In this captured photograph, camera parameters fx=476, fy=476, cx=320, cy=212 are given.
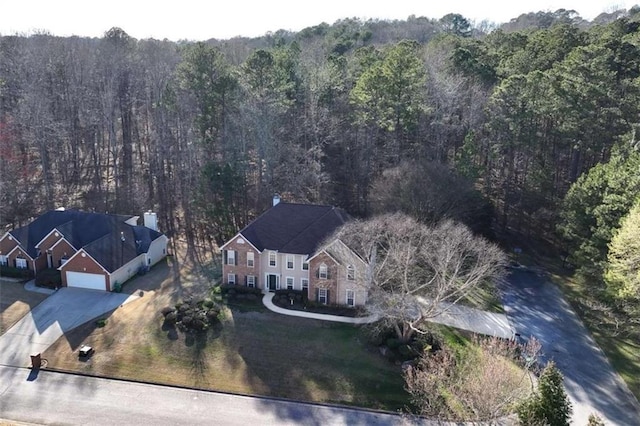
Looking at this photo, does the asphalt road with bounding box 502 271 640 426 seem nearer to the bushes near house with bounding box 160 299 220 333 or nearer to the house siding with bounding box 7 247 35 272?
the bushes near house with bounding box 160 299 220 333

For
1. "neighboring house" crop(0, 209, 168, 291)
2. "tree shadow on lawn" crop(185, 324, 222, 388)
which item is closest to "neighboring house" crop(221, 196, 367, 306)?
"tree shadow on lawn" crop(185, 324, 222, 388)

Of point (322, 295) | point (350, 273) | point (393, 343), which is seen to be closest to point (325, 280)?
point (322, 295)

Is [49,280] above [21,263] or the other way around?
the other way around

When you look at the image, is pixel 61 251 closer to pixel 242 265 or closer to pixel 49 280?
pixel 49 280

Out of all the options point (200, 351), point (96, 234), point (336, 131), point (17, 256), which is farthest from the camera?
point (336, 131)

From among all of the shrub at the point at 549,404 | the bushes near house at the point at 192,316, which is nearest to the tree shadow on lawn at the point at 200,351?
the bushes near house at the point at 192,316

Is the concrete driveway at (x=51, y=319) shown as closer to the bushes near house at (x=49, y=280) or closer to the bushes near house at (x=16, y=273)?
the bushes near house at (x=49, y=280)
